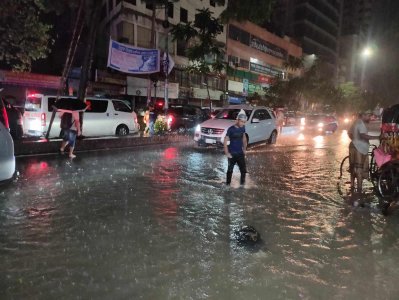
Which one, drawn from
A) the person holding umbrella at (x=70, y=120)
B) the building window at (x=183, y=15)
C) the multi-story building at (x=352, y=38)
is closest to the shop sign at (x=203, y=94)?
the building window at (x=183, y=15)

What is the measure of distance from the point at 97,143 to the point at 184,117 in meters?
9.14

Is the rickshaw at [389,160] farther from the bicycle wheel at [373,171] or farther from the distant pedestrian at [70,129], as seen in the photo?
the distant pedestrian at [70,129]

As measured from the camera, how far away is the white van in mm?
15367

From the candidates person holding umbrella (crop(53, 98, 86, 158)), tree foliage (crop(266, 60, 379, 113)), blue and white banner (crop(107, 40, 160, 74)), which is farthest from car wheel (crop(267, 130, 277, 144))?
tree foliage (crop(266, 60, 379, 113))

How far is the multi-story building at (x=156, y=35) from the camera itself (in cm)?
3234

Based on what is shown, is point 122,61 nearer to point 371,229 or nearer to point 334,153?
point 334,153

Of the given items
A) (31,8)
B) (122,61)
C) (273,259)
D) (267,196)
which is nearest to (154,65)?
(122,61)

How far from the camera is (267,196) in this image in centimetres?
824

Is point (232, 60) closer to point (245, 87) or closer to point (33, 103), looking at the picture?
point (245, 87)

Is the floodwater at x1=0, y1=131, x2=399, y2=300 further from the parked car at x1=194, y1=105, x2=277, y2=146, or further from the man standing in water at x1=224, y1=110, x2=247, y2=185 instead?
the parked car at x1=194, y1=105, x2=277, y2=146

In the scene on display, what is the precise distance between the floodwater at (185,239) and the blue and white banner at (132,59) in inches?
432

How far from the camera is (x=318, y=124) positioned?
2673cm

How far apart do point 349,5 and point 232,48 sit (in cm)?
8102

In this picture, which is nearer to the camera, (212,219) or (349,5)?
(212,219)
